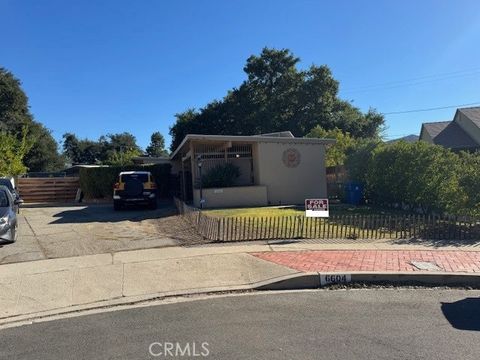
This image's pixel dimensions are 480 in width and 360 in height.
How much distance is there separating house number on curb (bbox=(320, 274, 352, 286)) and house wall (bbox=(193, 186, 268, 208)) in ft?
44.1

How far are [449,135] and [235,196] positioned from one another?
25.6 metres

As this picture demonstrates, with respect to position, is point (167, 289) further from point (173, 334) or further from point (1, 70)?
point (1, 70)

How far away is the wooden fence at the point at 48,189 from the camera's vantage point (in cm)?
2816

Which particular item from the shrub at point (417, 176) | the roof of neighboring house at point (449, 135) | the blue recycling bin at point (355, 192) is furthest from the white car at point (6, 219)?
the roof of neighboring house at point (449, 135)

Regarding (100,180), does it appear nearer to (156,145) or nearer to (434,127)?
(434,127)

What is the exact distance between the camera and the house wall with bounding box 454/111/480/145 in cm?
3579

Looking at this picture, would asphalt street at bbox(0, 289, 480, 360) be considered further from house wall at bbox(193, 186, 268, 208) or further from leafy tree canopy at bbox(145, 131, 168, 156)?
leafy tree canopy at bbox(145, 131, 168, 156)

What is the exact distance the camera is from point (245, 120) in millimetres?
45812

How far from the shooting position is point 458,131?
1535 inches

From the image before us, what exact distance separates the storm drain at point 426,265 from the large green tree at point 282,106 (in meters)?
36.5

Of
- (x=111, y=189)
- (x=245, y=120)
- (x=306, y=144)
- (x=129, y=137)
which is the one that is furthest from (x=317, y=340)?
(x=129, y=137)

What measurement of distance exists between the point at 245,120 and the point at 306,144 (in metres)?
23.6

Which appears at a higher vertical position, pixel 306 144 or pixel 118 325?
pixel 306 144

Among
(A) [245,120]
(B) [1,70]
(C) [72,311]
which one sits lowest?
(C) [72,311]
